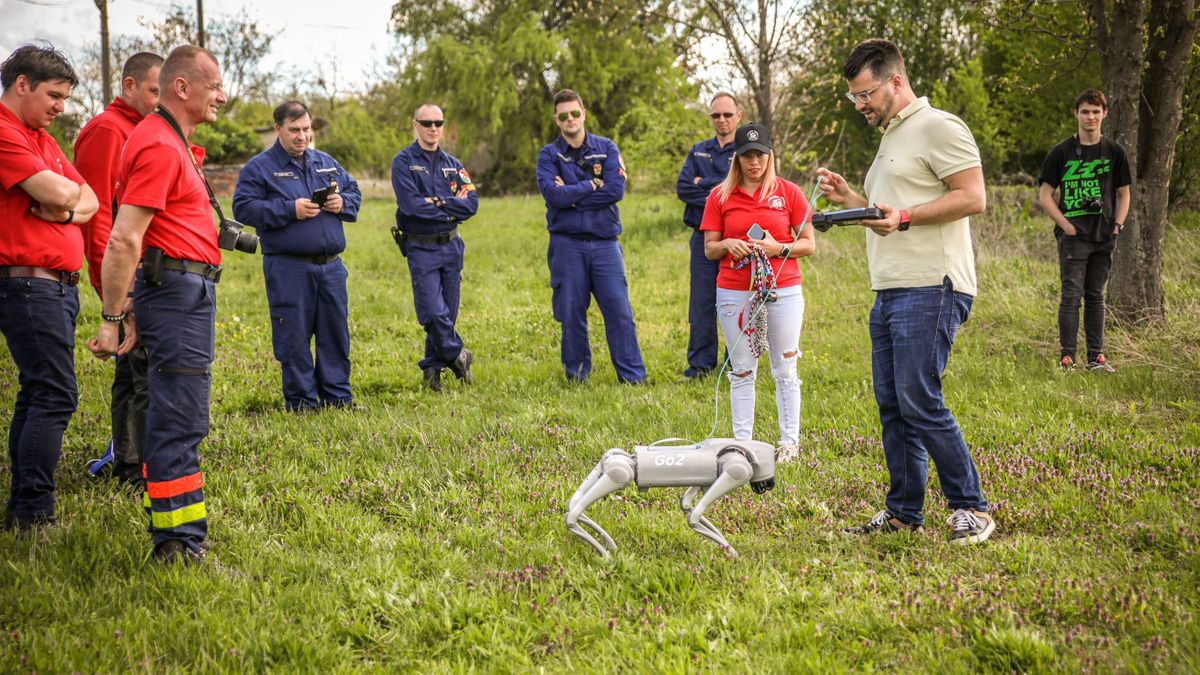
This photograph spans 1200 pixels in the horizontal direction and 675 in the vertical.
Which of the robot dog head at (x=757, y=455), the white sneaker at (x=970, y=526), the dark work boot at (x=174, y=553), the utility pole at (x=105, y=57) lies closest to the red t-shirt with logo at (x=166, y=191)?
the dark work boot at (x=174, y=553)

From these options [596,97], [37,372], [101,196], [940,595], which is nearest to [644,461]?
[940,595]

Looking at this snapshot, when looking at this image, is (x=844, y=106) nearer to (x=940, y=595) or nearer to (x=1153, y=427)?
(x=1153, y=427)

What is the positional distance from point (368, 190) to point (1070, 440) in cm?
3117

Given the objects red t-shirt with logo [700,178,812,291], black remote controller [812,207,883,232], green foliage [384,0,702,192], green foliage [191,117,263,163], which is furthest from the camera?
green foliage [384,0,702,192]

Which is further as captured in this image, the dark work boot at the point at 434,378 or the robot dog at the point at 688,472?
the dark work boot at the point at 434,378

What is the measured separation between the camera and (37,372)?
4668 mm

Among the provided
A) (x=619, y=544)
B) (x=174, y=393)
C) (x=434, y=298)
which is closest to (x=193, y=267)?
(x=174, y=393)

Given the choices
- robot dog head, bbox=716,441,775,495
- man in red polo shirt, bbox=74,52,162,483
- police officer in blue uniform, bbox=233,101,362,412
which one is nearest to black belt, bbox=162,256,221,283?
man in red polo shirt, bbox=74,52,162,483

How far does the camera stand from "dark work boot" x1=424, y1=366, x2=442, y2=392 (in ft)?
26.9

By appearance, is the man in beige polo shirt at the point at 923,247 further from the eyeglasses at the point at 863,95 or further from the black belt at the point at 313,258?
the black belt at the point at 313,258

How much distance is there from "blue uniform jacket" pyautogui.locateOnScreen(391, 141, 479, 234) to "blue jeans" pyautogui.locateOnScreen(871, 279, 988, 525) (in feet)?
15.5

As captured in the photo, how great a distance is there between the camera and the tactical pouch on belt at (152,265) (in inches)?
162

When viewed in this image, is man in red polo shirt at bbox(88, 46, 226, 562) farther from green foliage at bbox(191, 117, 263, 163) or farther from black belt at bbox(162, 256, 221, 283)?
green foliage at bbox(191, 117, 263, 163)

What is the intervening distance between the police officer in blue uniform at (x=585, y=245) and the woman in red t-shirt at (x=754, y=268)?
6.99ft
